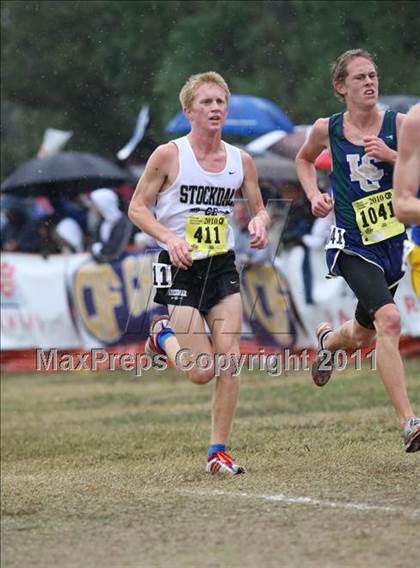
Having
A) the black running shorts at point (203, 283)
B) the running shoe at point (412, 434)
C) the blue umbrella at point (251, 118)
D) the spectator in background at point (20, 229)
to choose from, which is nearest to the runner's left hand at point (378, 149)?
the black running shorts at point (203, 283)

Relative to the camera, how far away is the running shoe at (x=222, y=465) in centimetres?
741

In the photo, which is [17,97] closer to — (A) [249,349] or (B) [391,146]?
(A) [249,349]

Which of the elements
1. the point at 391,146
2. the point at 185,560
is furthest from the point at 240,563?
the point at 391,146

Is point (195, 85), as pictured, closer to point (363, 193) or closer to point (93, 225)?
point (363, 193)

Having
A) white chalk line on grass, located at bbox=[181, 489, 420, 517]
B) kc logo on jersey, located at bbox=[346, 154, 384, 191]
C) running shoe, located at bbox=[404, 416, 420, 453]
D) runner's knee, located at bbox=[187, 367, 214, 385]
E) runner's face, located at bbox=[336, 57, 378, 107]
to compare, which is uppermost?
runner's face, located at bbox=[336, 57, 378, 107]

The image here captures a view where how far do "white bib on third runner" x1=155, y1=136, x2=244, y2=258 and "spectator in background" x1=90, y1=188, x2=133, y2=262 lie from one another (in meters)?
8.28

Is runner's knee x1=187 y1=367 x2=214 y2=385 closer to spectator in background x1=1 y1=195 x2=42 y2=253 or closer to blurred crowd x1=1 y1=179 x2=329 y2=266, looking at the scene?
blurred crowd x1=1 y1=179 x2=329 y2=266

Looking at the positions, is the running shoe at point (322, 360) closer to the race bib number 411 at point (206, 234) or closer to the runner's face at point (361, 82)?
the race bib number 411 at point (206, 234)

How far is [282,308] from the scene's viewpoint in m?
15.3

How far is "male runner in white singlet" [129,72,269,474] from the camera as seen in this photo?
749 cm

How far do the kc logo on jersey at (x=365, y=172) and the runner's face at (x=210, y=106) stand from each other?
28.6 inches

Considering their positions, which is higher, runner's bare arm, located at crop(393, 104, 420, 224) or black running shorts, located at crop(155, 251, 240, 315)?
runner's bare arm, located at crop(393, 104, 420, 224)

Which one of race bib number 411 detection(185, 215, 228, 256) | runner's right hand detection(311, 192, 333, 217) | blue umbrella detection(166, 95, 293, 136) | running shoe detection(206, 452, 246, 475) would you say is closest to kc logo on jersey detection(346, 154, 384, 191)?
runner's right hand detection(311, 192, 333, 217)

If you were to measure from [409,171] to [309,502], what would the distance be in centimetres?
156
